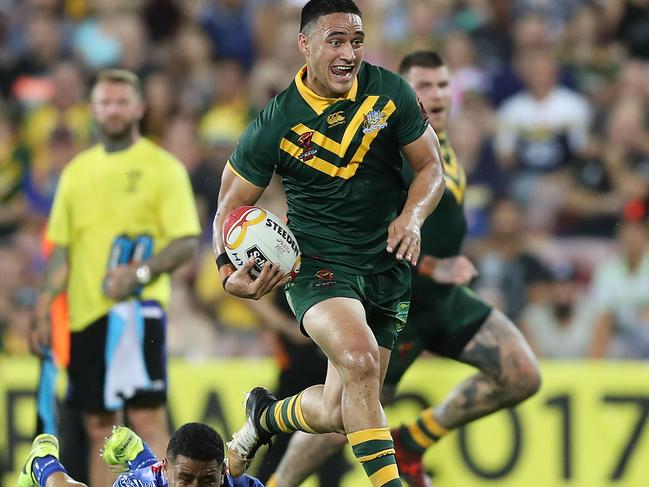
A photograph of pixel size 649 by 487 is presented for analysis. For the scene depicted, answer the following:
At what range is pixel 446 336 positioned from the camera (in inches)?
327

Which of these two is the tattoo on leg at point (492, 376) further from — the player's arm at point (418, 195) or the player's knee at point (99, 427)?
the player's knee at point (99, 427)

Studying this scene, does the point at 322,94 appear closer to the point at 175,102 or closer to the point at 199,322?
the point at 199,322

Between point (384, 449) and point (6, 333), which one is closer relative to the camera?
point (384, 449)

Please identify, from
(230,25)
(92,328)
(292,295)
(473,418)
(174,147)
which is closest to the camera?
(292,295)

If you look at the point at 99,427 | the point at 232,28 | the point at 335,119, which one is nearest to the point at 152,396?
the point at 99,427

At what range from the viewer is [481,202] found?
498 inches

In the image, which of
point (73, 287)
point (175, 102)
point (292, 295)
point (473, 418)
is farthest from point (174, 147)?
point (292, 295)

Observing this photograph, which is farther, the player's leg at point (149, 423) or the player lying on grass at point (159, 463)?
the player's leg at point (149, 423)

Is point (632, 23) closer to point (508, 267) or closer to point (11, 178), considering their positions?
point (508, 267)

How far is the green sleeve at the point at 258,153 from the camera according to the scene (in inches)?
267

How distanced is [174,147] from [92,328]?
190 inches

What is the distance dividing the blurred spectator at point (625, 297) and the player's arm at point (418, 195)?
16.1 feet

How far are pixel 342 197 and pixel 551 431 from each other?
153 inches

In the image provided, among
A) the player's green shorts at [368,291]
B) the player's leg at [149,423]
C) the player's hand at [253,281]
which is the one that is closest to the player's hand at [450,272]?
the player's green shorts at [368,291]
